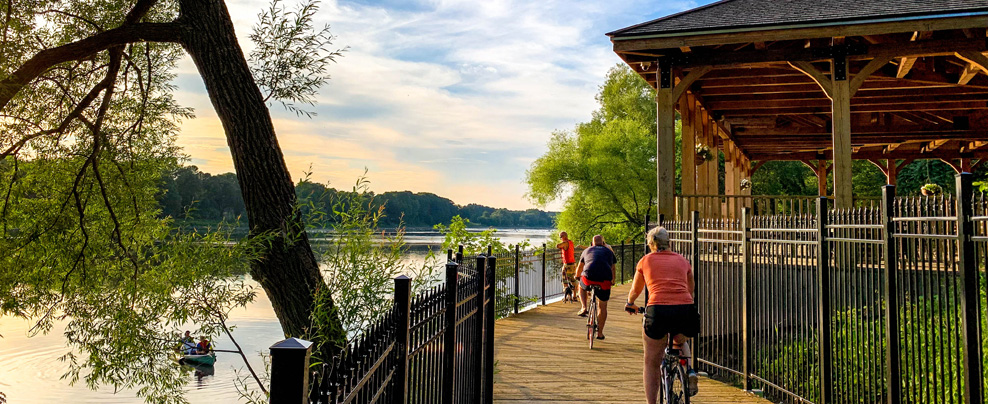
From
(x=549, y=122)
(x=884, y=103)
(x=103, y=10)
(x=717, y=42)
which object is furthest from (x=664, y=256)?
(x=549, y=122)

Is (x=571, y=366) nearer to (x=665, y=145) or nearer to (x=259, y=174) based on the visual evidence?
(x=665, y=145)

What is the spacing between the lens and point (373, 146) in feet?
38.7

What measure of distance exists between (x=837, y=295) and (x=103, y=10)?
8710mm

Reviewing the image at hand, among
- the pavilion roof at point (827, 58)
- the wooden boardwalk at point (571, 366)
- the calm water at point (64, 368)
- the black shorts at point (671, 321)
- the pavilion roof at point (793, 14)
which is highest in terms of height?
the pavilion roof at point (793, 14)

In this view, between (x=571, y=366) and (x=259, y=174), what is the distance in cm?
478

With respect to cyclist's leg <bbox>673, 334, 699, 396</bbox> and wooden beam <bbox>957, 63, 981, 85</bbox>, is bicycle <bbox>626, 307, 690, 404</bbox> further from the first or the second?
wooden beam <bbox>957, 63, 981, 85</bbox>

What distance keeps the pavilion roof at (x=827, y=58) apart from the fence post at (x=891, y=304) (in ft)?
20.7

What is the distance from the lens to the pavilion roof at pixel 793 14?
10461 mm

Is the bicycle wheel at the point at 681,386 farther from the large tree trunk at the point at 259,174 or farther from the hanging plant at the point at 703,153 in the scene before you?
the hanging plant at the point at 703,153

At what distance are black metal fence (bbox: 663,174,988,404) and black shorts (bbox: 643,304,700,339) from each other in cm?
125

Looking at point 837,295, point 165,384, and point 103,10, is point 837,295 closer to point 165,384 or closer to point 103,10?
point 165,384

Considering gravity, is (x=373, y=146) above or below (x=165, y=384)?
above

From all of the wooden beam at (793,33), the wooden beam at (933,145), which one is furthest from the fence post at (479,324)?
the wooden beam at (933,145)

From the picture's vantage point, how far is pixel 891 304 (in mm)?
5309
